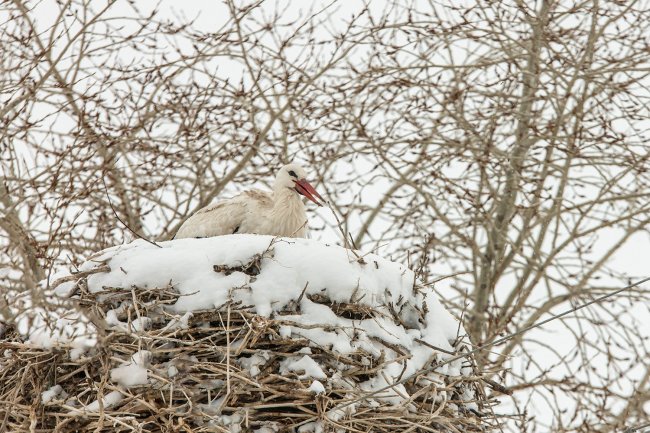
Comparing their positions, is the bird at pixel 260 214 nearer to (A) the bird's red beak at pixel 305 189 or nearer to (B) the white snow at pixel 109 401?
(A) the bird's red beak at pixel 305 189

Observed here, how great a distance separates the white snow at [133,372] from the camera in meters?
5.39

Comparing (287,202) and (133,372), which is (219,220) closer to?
(287,202)

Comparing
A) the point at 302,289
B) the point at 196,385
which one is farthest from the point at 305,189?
the point at 196,385

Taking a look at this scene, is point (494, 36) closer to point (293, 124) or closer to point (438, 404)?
point (293, 124)

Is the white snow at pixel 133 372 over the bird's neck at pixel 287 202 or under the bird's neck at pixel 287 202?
under

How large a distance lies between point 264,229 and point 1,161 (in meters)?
2.27

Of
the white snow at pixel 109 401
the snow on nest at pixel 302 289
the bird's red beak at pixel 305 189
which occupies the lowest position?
the white snow at pixel 109 401

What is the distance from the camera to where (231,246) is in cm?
601

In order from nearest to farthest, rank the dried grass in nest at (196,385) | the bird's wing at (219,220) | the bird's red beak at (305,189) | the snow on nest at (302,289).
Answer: the dried grass in nest at (196,385) → the snow on nest at (302,289) → the bird's wing at (219,220) → the bird's red beak at (305,189)

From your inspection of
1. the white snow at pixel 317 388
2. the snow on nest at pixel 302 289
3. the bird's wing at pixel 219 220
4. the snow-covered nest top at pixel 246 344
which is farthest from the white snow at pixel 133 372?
the bird's wing at pixel 219 220

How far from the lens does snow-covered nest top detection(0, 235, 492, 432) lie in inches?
213

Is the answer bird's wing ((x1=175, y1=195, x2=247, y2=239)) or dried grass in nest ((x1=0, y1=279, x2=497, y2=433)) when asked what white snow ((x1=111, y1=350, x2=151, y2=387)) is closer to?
dried grass in nest ((x1=0, y1=279, x2=497, y2=433))

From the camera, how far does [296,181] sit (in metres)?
7.93

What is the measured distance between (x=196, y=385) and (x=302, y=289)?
0.79m
